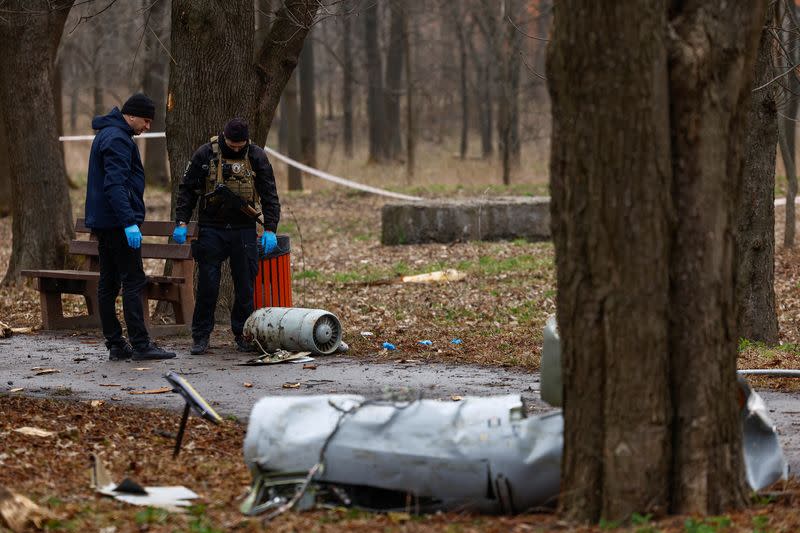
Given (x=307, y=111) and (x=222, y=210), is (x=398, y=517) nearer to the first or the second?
(x=222, y=210)

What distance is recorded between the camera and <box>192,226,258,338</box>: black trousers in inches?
373

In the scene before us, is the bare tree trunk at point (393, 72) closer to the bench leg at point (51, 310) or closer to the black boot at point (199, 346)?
the bench leg at point (51, 310)

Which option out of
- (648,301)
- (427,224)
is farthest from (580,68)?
(427,224)

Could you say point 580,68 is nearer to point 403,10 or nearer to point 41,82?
point 41,82

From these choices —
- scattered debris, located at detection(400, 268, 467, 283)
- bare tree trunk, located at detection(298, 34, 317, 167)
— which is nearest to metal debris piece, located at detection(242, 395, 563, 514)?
scattered debris, located at detection(400, 268, 467, 283)

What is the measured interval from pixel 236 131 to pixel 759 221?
4854 millimetres

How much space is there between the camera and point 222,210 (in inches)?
371

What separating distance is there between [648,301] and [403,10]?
25321mm

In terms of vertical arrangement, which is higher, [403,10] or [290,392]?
[403,10]

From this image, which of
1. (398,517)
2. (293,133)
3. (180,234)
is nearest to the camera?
(398,517)

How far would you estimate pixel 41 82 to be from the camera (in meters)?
13.9

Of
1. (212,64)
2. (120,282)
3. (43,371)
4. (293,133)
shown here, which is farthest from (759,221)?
(293,133)

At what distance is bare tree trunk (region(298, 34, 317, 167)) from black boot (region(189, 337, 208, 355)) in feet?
72.0

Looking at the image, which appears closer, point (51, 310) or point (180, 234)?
point (180, 234)
